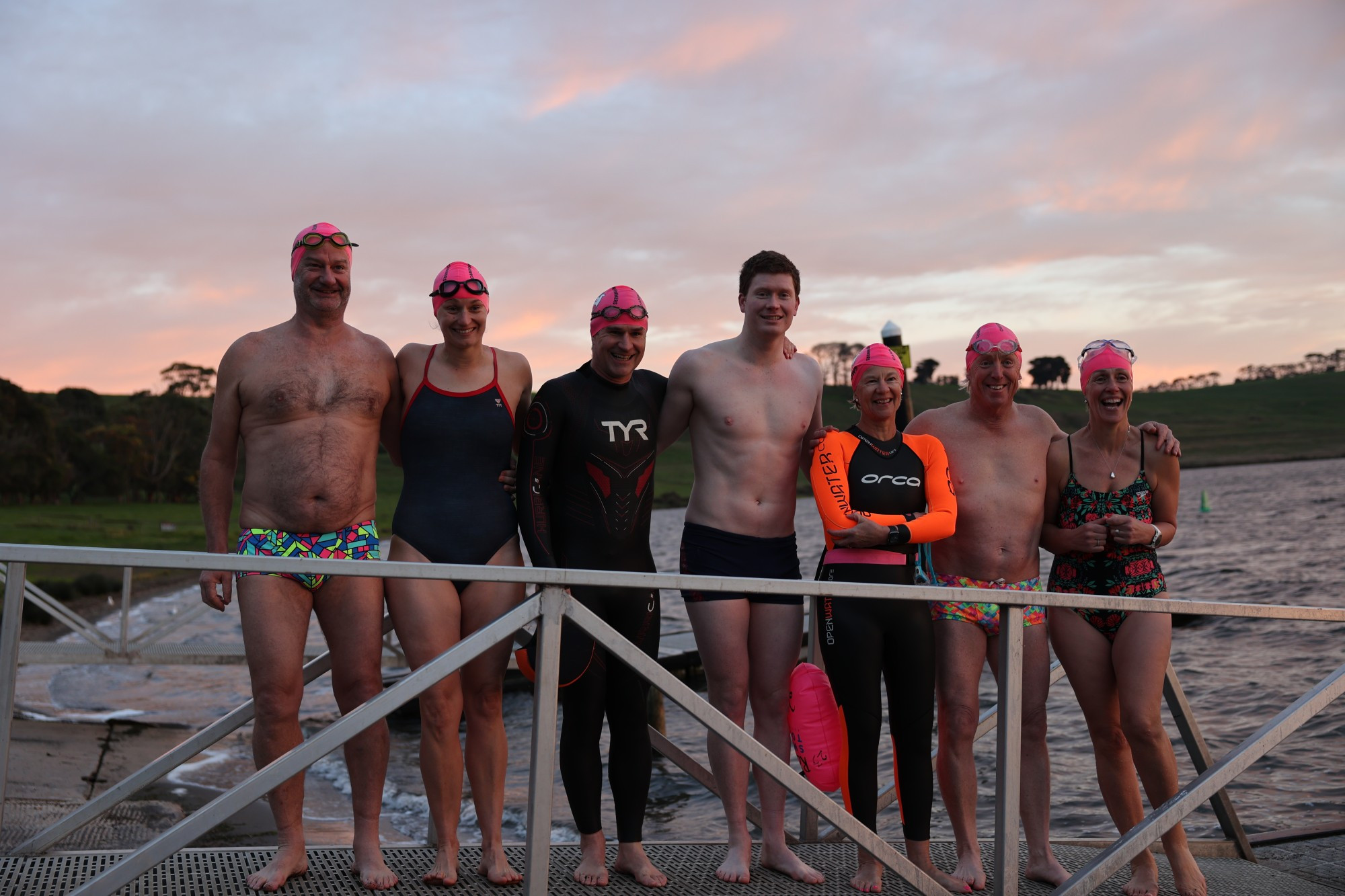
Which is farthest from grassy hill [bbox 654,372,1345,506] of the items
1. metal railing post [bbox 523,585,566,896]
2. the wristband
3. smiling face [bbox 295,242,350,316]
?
metal railing post [bbox 523,585,566,896]

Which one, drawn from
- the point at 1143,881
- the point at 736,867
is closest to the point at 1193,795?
the point at 1143,881

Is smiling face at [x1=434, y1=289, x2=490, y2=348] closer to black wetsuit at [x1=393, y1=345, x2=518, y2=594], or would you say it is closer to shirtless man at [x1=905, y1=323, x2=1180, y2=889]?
black wetsuit at [x1=393, y1=345, x2=518, y2=594]

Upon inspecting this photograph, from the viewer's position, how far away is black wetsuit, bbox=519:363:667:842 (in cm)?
397

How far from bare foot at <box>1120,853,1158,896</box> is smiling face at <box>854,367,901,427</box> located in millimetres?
2213

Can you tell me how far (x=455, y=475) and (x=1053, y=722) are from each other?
1213 centimetres

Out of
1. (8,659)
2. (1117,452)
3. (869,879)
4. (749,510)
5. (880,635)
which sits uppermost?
(1117,452)

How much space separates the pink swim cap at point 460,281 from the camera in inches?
163

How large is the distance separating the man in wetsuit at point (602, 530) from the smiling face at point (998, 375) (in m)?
1.57

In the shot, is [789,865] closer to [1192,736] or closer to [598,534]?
[598,534]

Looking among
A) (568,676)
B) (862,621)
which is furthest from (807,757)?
(568,676)

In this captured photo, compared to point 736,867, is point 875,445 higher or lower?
higher

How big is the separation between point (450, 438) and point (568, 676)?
1113 millimetres

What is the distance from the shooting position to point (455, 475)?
4.06 metres

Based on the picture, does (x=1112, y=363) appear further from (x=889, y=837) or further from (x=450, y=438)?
(x=889, y=837)
